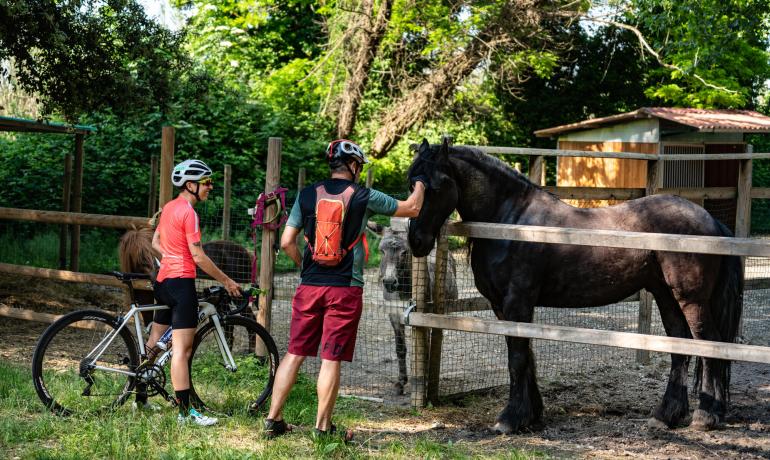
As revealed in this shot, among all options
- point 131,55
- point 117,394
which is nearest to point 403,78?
point 131,55

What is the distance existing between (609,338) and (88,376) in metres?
3.51

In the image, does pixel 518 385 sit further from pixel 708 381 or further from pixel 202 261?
pixel 202 261

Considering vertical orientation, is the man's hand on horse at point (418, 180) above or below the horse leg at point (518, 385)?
above

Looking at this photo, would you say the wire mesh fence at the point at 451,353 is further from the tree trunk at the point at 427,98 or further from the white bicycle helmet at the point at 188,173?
the tree trunk at the point at 427,98

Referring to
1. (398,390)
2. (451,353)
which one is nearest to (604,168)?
(451,353)

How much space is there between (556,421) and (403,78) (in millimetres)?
14785

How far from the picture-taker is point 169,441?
4.83 metres

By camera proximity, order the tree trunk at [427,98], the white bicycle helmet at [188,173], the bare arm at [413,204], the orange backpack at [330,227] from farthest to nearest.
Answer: the tree trunk at [427,98], the white bicycle helmet at [188,173], the bare arm at [413,204], the orange backpack at [330,227]

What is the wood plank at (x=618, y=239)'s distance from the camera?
4.45 m

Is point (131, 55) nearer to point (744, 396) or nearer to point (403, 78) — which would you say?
point (744, 396)

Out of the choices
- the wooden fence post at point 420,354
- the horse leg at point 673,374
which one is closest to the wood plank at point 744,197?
the horse leg at point 673,374

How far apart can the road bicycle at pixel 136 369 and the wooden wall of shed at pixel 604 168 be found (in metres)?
14.2

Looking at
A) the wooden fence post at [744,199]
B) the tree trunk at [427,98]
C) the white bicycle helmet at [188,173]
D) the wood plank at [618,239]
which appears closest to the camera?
the wood plank at [618,239]

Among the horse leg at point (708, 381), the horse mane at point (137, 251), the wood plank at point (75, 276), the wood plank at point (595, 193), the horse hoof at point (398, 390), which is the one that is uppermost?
the wood plank at point (595, 193)
